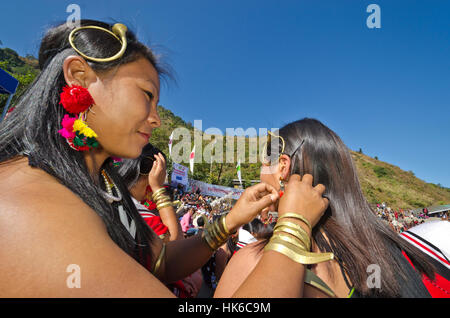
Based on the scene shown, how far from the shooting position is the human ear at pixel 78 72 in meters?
1.49

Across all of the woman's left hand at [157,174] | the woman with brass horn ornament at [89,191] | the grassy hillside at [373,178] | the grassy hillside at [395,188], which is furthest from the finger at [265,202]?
the grassy hillside at [395,188]

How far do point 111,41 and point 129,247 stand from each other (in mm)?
1476

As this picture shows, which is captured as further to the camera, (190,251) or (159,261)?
(190,251)

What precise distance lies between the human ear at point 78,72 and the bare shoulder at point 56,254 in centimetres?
82

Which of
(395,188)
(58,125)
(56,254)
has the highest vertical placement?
(395,188)

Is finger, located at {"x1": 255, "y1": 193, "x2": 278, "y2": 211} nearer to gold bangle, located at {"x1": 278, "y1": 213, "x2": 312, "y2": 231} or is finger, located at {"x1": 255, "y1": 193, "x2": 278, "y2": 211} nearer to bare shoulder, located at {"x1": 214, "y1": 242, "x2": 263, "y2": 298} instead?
bare shoulder, located at {"x1": 214, "y1": 242, "x2": 263, "y2": 298}

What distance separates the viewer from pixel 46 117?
1.41 meters

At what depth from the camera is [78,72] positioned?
1526 millimetres

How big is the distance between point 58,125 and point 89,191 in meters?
0.50

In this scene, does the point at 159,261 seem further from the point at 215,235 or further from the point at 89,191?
the point at 89,191

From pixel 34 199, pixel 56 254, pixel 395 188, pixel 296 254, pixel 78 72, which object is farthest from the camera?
pixel 395 188

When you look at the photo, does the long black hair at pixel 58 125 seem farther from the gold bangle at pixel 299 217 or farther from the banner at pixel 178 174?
the banner at pixel 178 174

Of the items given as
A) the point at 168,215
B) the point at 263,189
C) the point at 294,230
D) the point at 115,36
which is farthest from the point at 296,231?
the point at 168,215

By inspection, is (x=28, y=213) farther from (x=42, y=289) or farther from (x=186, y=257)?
(x=186, y=257)
